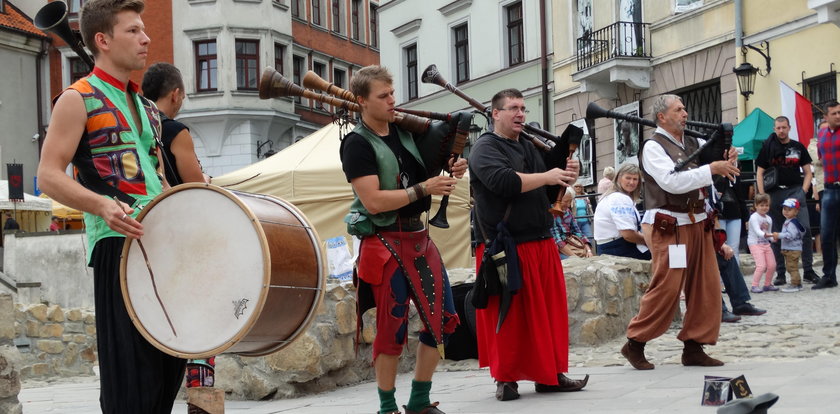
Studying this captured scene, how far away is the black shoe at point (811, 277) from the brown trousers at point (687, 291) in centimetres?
594

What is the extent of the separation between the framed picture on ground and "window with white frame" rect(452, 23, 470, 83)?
8325 millimetres

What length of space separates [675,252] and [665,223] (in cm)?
21

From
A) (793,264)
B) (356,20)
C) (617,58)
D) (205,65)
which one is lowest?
(793,264)

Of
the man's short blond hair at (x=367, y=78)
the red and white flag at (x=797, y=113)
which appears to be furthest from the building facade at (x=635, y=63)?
the man's short blond hair at (x=367, y=78)

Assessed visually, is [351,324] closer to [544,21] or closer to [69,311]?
[69,311]

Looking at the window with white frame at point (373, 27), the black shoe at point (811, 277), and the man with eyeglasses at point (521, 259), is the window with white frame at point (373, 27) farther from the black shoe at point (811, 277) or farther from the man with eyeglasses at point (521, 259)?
the man with eyeglasses at point (521, 259)

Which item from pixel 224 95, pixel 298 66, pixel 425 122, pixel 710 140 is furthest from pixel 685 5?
pixel 298 66

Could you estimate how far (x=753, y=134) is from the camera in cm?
1789

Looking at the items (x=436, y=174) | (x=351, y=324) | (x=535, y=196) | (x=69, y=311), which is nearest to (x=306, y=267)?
(x=436, y=174)

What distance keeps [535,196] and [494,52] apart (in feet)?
84.4

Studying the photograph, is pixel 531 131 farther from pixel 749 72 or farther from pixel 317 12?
pixel 317 12

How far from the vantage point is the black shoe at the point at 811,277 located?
12982mm

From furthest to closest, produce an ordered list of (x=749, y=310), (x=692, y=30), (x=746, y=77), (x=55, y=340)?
(x=692, y=30) → (x=746, y=77) → (x=55, y=340) → (x=749, y=310)

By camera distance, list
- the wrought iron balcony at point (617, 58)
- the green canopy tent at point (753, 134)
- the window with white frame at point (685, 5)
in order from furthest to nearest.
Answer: the wrought iron balcony at point (617, 58)
the window with white frame at point (685, 5)
the green canopy tent at point (753, 134)
